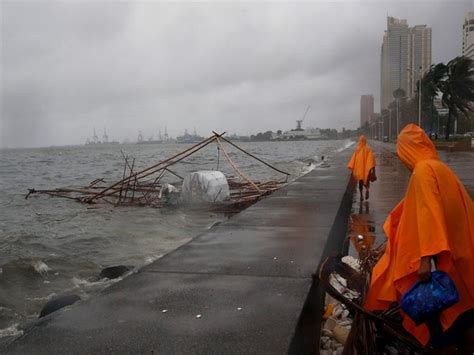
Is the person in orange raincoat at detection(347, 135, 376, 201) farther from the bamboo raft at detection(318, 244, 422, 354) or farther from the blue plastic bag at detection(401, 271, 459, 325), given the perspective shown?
the blue plastic bag at detection(401, 271, 459, 325)

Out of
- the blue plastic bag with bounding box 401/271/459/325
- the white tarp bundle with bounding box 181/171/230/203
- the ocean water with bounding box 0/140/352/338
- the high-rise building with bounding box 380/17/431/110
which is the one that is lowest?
the ocean water with bounding box 0/140/352/338

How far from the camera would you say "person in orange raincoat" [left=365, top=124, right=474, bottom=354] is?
2637mm

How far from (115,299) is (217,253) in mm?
1756

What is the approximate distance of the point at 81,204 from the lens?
60.4 ft

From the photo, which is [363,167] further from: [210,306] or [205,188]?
[210,306]

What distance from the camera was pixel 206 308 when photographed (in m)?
3.57

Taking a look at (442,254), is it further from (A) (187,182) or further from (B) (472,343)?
(A) (187,182)

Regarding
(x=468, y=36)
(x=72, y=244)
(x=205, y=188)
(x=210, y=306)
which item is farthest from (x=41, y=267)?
(x=468, y=36)

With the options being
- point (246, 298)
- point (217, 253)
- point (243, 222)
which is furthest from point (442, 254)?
point (243, 222)

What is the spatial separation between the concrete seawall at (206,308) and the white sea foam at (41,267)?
4.29m

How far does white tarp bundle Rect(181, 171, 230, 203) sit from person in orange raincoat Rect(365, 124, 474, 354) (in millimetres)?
12013

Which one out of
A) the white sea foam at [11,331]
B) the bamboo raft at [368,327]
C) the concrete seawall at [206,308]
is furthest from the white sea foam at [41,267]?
the bamboo raft at [368,327]

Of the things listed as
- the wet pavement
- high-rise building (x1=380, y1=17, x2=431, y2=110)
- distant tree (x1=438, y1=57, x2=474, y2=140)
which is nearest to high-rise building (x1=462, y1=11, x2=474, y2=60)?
high-rise building (x1=380, y1=17, x2=431, y2=110)

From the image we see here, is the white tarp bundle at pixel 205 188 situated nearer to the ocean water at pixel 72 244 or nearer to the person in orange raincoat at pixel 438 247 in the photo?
the ocean water at pixel 72 244
